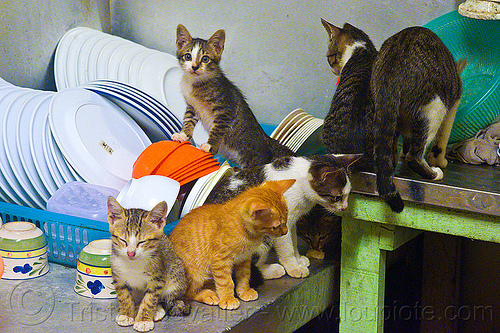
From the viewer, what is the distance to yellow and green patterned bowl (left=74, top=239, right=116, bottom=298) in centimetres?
149

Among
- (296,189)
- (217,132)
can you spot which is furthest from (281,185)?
(217,132)

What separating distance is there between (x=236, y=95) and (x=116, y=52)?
81 centimetres

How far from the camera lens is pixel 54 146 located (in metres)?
1.83

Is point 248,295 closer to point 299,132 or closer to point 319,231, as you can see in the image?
point 319,231

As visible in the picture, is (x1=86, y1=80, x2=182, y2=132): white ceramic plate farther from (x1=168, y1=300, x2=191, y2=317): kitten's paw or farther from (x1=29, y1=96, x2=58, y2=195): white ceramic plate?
(x1=168, y1=300, x2=191, y2=317): kitten's paw

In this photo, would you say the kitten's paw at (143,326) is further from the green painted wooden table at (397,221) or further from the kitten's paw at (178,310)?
the green painted wooden table at (397,221)

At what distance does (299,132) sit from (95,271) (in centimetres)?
A: 99

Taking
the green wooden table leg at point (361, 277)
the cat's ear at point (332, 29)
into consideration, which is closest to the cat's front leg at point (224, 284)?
the green wooden table leg at point (361, 277)

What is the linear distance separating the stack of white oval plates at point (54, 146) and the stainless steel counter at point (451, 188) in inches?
35.1

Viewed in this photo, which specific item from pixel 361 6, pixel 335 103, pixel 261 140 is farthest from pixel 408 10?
pixel 261 140

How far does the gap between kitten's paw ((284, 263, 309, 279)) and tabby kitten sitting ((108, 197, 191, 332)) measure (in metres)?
0.41

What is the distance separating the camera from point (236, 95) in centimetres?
205

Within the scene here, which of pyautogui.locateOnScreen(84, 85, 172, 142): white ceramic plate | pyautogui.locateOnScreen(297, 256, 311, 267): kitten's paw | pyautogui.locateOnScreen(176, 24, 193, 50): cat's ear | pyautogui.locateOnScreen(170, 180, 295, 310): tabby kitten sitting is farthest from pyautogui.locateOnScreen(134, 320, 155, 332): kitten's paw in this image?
pyautogui.locateOnScreen(176, 24, 193, 50): cat's ear

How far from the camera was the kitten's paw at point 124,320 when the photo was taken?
1.38 m
